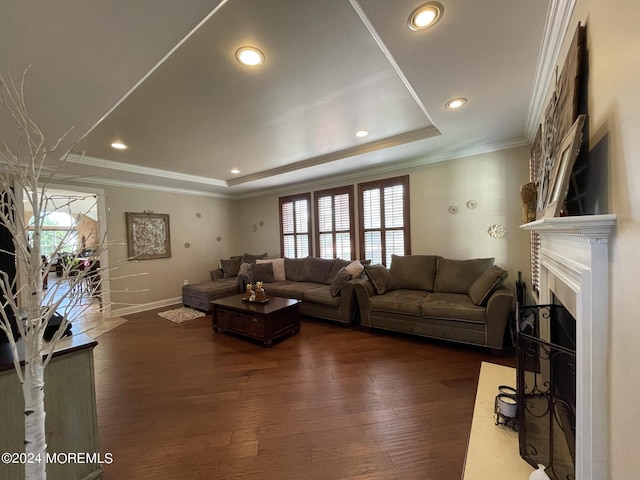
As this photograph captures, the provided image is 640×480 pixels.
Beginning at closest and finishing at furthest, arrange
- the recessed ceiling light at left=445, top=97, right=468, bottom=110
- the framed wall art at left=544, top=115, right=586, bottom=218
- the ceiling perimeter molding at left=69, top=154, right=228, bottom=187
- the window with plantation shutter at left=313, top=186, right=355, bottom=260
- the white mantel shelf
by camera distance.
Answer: the white mantel shelf, the framed wall art at left=544, top=115, right=586, bottom=218, the recessed ceiling light at left=445, top=97, right=468, bottom=110, the ceiling perimeter molding at left=69, top=154, right=228, bottom=187, the window with plantation shutter at left=313, top=186, right=355, bottom=260

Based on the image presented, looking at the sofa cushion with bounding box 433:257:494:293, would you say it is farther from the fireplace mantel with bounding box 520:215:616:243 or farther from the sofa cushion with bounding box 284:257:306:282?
the fireplace mantel with bounding box 520:215:616:243

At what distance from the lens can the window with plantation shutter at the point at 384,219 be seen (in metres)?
4.33

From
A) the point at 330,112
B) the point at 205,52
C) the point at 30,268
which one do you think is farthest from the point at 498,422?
the point at 205,52

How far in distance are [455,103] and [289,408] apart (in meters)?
2.92

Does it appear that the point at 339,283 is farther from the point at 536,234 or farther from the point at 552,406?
the point at 552,406

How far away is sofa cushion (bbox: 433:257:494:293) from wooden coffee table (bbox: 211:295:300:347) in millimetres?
2058

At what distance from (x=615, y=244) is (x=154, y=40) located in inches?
91.1

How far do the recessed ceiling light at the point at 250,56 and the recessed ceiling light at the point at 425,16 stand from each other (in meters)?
0.96

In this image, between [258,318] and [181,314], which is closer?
[258,318]

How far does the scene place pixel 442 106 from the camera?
2.34 m

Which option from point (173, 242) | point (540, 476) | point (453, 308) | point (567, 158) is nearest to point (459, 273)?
point (453, 308)

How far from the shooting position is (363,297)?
3.56 meters

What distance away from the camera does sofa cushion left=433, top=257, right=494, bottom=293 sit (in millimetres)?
3373

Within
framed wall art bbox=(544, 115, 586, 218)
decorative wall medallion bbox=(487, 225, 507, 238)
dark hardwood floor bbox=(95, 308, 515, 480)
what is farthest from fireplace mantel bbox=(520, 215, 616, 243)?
decorative wall medallion bbox=(487, 225, 507, 238)
